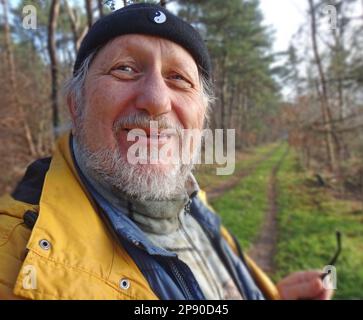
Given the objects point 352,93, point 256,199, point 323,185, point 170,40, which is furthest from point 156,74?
point 323,185

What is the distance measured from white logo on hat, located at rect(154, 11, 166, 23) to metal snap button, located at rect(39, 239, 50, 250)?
0.77 metres

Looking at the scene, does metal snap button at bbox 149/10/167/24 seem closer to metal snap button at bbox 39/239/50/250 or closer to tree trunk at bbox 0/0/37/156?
metal snap button at bbox 39/239/50/250

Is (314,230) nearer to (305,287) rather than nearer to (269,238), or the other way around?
(269,238)

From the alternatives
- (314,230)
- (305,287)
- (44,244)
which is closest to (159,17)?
(44,244)

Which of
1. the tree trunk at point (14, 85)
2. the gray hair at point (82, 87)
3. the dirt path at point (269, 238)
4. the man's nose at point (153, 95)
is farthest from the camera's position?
the dirt path at point (269, 238)

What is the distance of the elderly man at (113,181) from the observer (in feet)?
2.78

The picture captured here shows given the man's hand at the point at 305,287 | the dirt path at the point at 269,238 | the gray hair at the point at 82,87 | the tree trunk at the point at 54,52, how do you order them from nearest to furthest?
the gray hair at the point at 82,87
the tree trunk at the point at 54,52
the man's hand at the point at 305,287
the dirt path at the point at 269,238

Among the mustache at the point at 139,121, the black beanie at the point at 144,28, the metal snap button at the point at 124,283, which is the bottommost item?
the metal snap button at the point at 124,283

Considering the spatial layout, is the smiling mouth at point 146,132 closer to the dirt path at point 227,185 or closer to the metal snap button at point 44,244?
the metal snap button at point 44,244

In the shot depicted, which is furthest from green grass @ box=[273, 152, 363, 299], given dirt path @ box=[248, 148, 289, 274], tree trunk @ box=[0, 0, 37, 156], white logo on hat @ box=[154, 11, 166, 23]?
white logo on hat @ box=[154, 11, 166, 23]

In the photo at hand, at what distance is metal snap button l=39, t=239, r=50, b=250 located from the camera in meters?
0.84

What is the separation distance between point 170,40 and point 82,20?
615 mm

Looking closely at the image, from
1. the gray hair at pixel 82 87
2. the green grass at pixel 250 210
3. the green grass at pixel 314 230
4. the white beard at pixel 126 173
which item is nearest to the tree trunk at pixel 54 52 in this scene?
the gray hair at pixel 82 87

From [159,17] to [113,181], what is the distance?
590 mm
